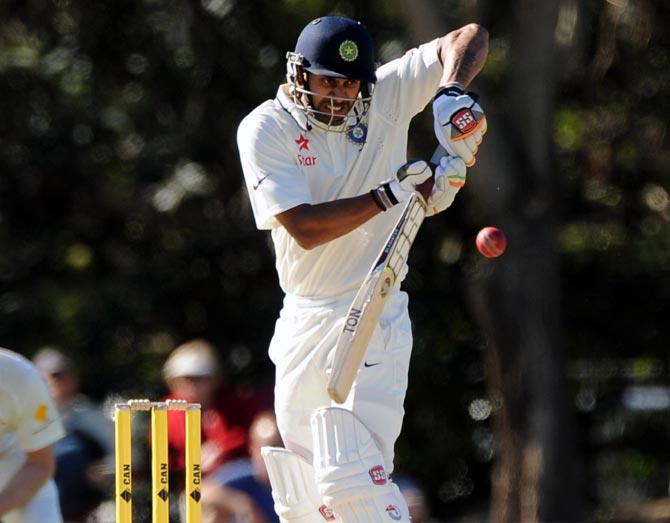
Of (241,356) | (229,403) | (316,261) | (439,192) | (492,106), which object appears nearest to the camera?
(439,192)

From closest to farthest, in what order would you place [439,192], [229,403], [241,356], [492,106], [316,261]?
[439,192], [316,261], [229,403], [492,106], [241,356]

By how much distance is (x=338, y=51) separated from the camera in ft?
15.7

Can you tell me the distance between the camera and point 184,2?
12188mm

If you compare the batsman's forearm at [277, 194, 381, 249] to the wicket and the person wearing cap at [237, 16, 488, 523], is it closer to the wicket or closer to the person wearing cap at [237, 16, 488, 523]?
the person wearing cap at [237, 16, 488, 523]

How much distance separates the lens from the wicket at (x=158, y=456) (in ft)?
14.8

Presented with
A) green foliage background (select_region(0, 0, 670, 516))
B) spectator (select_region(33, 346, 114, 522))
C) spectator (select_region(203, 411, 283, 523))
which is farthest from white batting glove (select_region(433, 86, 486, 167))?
green foliage background (select_region(0, 0, 670, 516))

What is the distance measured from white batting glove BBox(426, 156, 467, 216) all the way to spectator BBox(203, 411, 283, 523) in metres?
2.13

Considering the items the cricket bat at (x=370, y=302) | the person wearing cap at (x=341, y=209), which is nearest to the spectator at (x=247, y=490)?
the person wearing cap at (x=341, y=209)

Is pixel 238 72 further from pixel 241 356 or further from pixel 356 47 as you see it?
pixel 356 47

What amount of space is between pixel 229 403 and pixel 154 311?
4.96 m

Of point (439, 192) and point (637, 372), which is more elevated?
point (439, 192)

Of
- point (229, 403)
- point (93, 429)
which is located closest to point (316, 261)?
point (229, 403)

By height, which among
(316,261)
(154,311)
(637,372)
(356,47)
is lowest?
(637,372)

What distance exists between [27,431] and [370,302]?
1.13 meters
